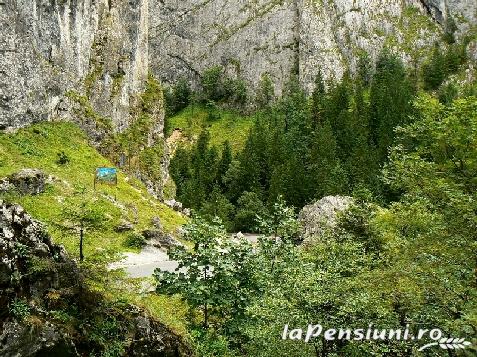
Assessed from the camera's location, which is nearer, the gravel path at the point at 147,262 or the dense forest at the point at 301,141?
the gravel path at the point at 147,262

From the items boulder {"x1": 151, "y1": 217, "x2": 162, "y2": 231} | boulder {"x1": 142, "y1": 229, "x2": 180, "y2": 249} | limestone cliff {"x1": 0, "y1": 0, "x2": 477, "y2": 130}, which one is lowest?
boulder {"x1": 142, "y1": 229, "x2": 180, "y2": 249}

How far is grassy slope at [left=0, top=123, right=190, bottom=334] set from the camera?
3284cm

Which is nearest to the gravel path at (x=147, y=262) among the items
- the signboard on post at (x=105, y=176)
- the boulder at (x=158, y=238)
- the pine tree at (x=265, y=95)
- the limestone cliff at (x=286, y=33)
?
the boulder at (x=158, y=238)

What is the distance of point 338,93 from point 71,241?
8882cm

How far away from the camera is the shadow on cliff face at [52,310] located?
9594mm

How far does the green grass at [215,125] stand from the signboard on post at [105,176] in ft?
234

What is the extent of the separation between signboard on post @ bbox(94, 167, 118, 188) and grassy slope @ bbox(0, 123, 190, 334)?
57cm

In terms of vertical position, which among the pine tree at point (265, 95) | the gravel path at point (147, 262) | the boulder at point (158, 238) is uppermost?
the pine tree at point (265, 95)

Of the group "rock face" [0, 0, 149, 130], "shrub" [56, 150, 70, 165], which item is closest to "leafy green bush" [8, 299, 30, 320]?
"shrub" [56, 150, 70, 165]

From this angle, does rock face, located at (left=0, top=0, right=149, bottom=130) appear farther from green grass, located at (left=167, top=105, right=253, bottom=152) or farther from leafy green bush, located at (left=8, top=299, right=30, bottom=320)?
green grass, located at (left=167, top=105, right=253, bottom=152)

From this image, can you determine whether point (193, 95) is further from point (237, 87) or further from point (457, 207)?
point (457, 207)

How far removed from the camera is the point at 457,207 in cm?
1380

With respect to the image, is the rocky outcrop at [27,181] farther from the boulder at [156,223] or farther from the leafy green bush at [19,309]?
the leafy green bush at [19,309]

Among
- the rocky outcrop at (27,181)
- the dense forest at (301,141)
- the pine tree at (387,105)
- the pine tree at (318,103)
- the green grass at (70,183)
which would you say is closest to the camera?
the green grass at (70,183)
